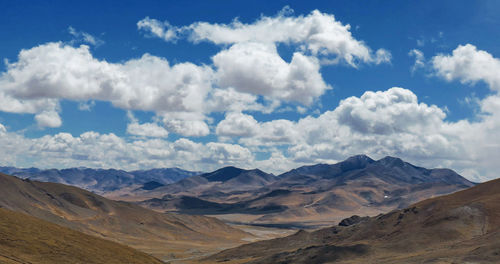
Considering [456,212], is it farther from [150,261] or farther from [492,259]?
[150,261]

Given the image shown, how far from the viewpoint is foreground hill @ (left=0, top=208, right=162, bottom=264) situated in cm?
8344

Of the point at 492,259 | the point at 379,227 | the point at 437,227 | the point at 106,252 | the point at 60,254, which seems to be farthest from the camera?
the point at 379,227

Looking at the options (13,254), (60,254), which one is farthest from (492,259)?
(13,254)

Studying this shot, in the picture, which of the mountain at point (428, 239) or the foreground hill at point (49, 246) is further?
the mountain at point (428, 239)

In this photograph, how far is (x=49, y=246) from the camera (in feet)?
301

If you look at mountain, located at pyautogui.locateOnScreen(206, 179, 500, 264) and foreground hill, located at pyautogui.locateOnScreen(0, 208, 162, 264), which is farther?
mountain, located at pyautogui.locateOnScreen(206, 179, 500, 264)

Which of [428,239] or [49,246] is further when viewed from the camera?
[428,239]

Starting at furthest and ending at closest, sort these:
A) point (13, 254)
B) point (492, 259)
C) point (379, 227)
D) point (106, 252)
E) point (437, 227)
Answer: point (379, 227), point (437, 227), point (492, 259), point (106, 252), point (13, 254)

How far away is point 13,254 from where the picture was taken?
80.6 m

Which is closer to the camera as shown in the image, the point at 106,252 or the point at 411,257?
the point at 106,252

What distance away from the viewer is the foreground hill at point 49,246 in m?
83.4

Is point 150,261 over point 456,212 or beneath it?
beneath

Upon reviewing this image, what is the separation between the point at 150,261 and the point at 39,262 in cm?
3282

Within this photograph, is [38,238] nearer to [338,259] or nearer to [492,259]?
[338,259]
